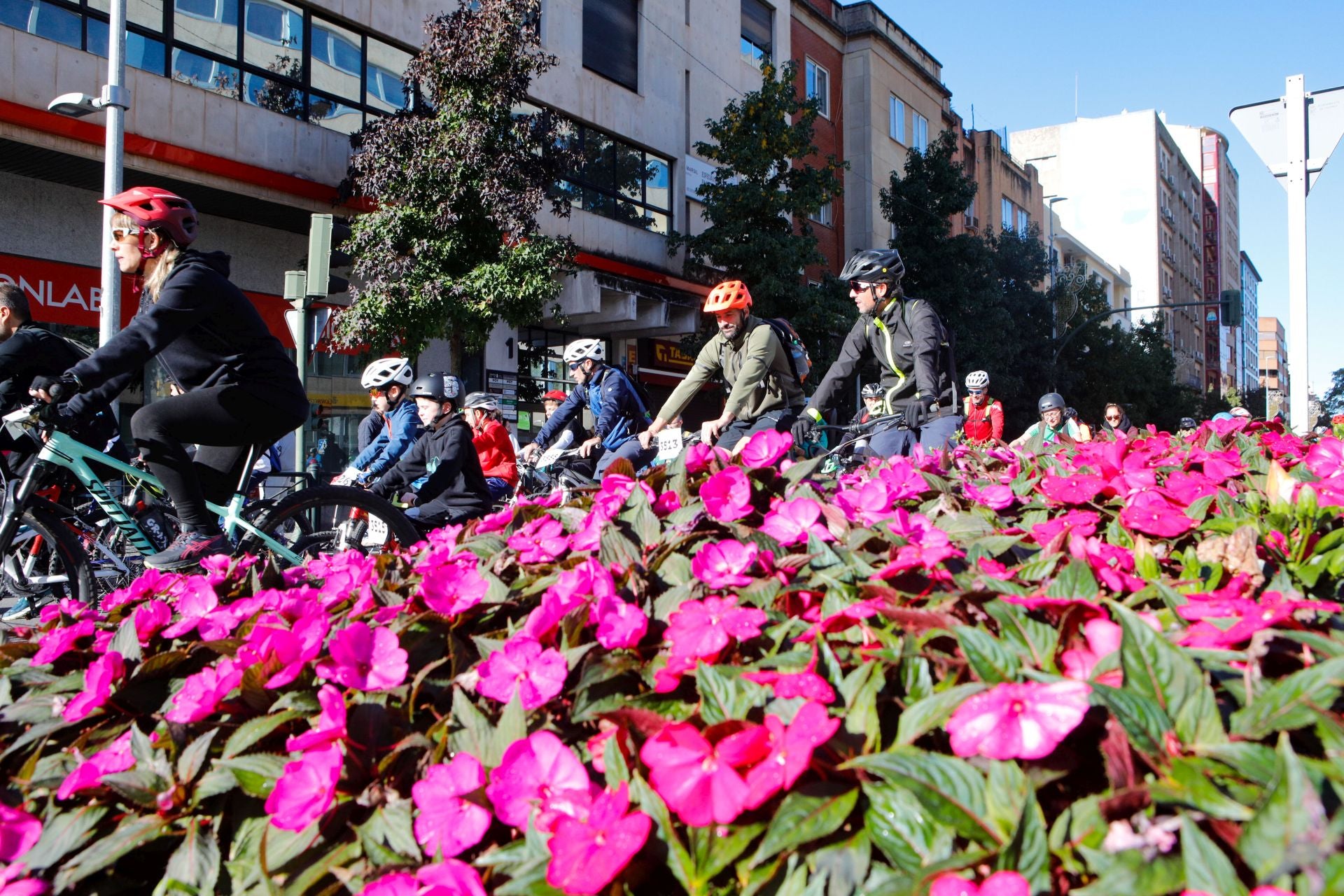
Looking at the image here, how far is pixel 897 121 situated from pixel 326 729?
114 feet

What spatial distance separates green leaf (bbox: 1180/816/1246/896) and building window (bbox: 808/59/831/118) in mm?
31193

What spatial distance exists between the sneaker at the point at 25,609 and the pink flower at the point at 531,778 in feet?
15.9

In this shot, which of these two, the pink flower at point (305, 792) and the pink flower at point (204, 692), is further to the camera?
the pink flower at point (204, 692)

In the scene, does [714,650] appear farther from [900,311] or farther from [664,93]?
[664,93]

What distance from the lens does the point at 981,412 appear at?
12445 mm

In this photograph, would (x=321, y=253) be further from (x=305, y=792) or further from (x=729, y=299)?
(x=305, y=792)

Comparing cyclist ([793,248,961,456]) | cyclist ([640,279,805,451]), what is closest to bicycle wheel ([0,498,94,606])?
cyclist ([640,279,805,451])

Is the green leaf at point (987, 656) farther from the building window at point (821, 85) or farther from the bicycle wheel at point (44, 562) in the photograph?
the building window at point (821, 85)

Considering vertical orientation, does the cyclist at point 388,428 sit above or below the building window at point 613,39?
below

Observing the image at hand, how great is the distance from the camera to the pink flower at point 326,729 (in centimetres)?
121

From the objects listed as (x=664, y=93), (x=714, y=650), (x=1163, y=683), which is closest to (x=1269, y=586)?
(x=1163, y=683)

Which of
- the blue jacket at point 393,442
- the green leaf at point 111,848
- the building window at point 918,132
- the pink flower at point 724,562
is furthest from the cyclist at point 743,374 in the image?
the building window at point 918,132

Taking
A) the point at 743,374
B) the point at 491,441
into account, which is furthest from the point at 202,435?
the point at 491,441

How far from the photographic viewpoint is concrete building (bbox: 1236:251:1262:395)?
119812mm
